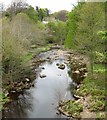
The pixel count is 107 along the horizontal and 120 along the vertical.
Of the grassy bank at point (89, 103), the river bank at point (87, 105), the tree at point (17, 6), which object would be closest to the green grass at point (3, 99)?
the river bank at point (87, 105)

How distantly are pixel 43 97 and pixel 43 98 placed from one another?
254 millimetres

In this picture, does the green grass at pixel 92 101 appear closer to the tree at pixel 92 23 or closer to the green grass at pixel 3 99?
the tree at pixel 92 23

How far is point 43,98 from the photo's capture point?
826 inches

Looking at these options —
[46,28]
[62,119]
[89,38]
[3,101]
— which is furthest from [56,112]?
[46,28]

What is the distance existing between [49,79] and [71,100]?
8.32 m

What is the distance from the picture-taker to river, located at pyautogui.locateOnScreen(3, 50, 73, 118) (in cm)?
1778

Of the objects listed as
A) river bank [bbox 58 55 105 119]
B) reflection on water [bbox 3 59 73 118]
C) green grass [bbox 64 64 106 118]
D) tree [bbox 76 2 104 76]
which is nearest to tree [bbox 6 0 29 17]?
reflection on water [bbox 3 59 73 118]

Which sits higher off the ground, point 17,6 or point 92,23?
point 17,6

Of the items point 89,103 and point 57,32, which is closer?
point 89,103

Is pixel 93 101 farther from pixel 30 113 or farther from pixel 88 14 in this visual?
pixel 88 14

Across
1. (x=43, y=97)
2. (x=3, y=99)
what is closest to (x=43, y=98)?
(x=43, y=97)

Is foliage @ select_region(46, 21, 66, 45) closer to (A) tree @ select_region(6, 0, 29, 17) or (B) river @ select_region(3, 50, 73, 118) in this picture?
(A) tree @ select_region(6, 0, 29, 17)

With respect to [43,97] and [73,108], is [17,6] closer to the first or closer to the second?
[43,97]

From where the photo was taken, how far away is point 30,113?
17.8 metres
